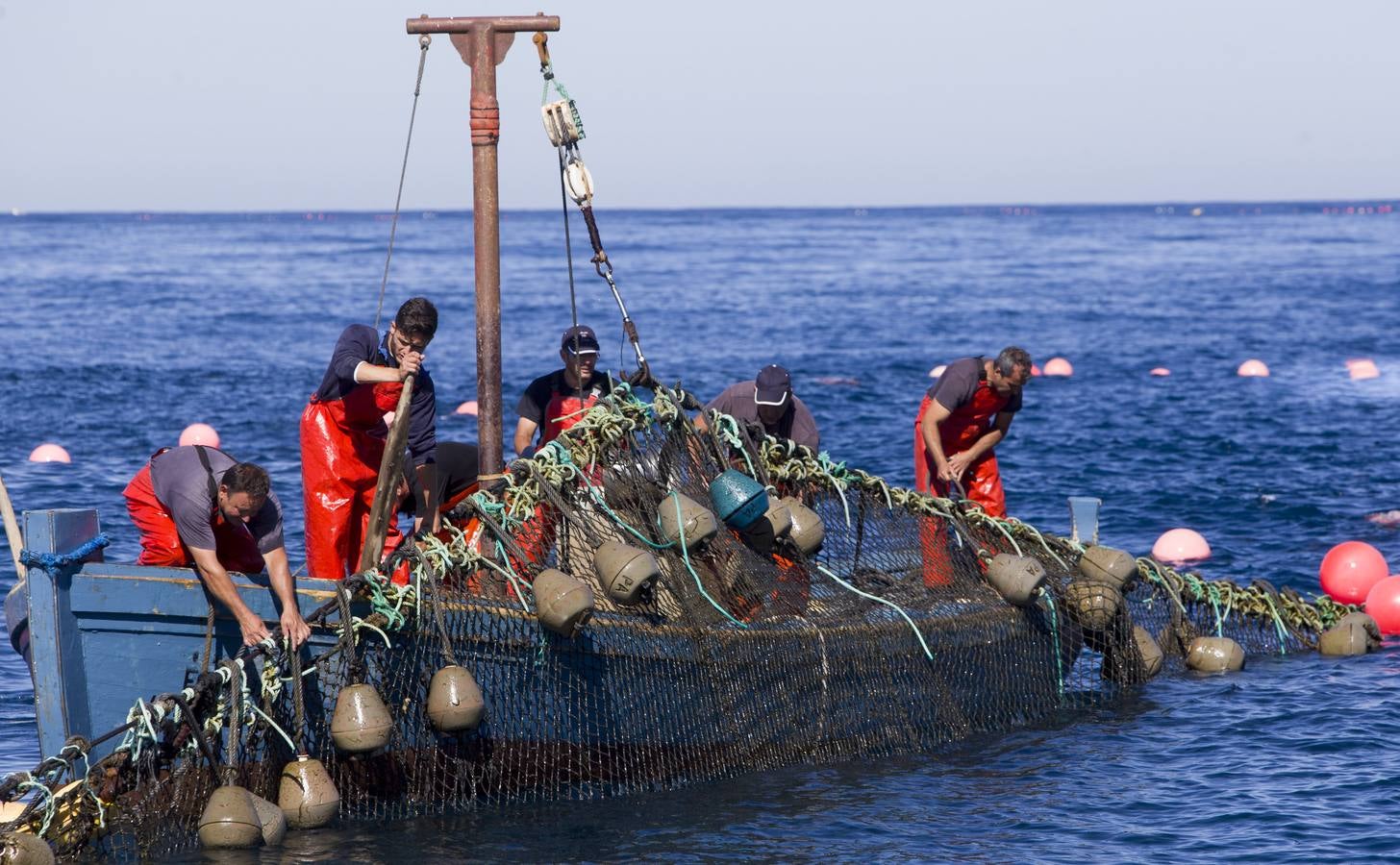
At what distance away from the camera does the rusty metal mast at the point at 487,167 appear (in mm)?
8367

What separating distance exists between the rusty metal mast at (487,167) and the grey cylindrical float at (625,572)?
4.51ft

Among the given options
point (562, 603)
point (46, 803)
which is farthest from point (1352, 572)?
point (46, 803)

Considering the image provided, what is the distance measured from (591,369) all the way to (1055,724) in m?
3.41

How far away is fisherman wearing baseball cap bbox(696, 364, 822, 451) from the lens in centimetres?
891

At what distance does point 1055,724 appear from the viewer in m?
9.23

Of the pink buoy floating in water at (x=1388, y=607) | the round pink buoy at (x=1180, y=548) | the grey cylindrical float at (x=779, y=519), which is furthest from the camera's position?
the round pink buoy at (x=1180, y=548)

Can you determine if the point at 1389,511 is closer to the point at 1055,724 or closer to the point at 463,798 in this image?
the point at 1055,724

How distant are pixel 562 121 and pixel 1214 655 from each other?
18.0 feet

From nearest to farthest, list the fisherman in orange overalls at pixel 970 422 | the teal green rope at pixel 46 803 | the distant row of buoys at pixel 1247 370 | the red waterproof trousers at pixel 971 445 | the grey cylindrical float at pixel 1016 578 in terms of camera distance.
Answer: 1. the teal green rope at pixel 46 803
2. the grey cylindrical float at pixel 1016 578
3. the fisherman in orange overalls at pixel 970 422
4. the red waterproof trousers at pixel 971 445
5. the distant row of buoys at pixel 1247 370

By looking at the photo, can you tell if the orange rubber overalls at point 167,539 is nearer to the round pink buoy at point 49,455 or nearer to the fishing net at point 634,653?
the fishing net at point 634,653

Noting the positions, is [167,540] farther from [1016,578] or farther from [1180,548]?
[1180,548]

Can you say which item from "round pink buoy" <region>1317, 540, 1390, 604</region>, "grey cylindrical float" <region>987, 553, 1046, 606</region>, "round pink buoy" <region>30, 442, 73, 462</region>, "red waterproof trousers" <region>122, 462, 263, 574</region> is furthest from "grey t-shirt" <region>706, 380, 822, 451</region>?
"round pink buoy" <region>30, 442, 73, 462</region>

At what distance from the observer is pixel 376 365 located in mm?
7812

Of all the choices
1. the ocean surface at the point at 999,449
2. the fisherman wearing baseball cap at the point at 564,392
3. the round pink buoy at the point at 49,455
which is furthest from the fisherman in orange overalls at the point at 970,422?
the round pink buoy at the point at 49,455
